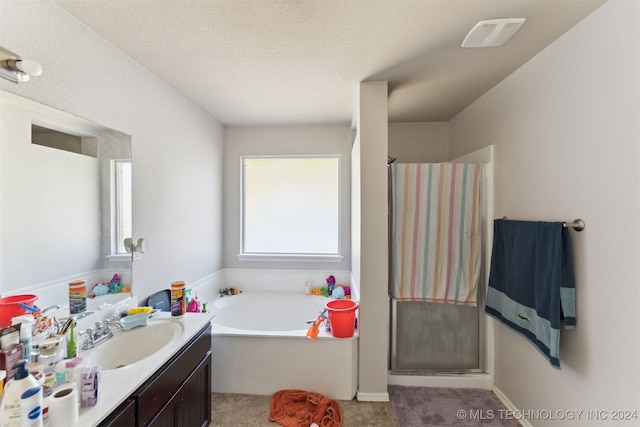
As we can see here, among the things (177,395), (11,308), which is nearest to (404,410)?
(177,395)

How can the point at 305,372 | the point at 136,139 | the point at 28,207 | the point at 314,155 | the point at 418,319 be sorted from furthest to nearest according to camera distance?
the point at 314,155 → the point at 418,319 → the point at 305,372 → the point at 136,139 → the point at 28,207

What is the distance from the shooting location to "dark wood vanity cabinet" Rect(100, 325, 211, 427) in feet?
3.31

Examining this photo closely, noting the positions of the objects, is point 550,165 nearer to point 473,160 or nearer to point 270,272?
point 473,160

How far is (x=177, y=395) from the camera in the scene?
1.29 meters

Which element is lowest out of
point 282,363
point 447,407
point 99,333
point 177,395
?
point 447,407

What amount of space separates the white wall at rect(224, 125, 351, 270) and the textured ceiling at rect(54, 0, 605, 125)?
2.25 feet

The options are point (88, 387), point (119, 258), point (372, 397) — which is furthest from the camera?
point (372, 397)

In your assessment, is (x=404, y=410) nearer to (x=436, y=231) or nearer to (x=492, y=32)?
(x=436, y=231)

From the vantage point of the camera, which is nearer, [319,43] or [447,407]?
[319,43]

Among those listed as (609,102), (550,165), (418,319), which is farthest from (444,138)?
(418,319)

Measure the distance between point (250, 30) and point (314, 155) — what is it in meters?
1.64

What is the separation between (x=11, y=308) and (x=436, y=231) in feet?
7.83

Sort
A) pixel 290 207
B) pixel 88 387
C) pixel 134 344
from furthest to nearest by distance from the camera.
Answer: pixel 290 207 < pixel 134 344 < pixel 88 387

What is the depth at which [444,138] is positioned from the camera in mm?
2895
